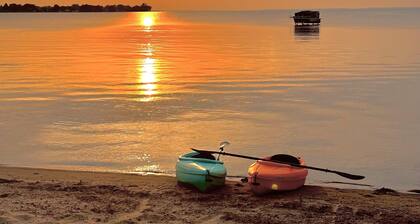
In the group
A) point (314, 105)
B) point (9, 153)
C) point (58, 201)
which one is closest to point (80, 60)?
point (314, 105)

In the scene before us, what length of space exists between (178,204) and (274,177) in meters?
1.62

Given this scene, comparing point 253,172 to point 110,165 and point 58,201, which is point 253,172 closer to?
point 58,201

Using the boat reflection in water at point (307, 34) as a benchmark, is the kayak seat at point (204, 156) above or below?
above

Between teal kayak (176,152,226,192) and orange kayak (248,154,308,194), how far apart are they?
0.55m

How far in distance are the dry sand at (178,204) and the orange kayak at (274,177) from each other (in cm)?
13

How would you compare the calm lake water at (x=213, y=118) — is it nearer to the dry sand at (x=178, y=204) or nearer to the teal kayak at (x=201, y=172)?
the dry sand at (x=178, y=204)

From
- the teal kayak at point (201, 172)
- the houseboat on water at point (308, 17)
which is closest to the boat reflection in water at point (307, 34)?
the houseboat on water at point (308, 17)

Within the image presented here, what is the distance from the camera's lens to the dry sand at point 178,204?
861 cm

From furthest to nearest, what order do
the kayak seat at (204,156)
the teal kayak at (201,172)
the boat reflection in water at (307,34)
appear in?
1. the boat reflection in water at (307,34)
2. the kayak seat at (204,156)
3. the teal kayak at (201,172)

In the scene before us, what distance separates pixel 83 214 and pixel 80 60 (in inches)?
1279

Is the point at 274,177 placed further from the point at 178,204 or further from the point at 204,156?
the point at 178,204

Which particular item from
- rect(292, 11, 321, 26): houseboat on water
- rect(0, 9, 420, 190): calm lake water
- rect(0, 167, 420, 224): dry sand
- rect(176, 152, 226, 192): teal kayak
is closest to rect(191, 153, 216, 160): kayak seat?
rect(176, 152, 226, 192): teal kayak

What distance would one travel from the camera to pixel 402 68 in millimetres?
32969

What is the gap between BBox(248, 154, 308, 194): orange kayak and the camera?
977 cm
